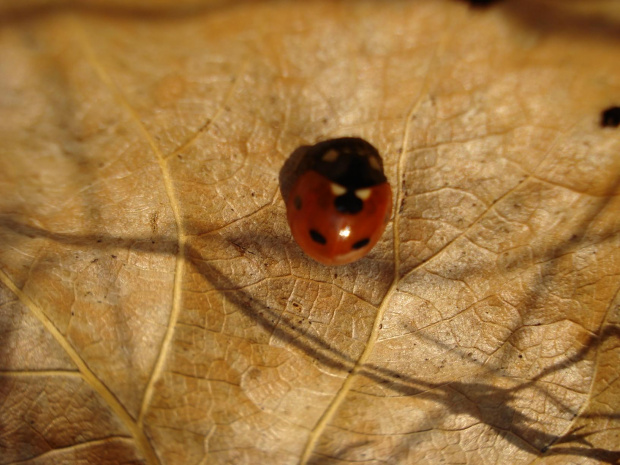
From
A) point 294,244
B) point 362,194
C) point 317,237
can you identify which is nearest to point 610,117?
point 362,194

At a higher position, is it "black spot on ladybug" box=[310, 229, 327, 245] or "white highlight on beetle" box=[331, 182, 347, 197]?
"white highlight on beetle" box=[331, 182, 347, 197]

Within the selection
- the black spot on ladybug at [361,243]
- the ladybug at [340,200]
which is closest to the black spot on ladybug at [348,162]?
the ladybug at [340,200]

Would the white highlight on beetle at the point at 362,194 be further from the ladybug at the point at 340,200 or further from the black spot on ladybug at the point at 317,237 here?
the black spot on ladybug at the point at 317,237

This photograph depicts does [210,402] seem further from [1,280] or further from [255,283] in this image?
[1,280]

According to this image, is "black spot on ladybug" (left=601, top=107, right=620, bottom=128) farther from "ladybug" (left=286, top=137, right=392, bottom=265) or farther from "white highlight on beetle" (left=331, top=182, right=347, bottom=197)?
"white highlight on beetle" (left=331, top=182, right=347, bottom=197)

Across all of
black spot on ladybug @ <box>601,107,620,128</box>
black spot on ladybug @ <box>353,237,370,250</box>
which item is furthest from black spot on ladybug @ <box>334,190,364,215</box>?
black spot on ladybug @ <box>601,107,620,128</box>

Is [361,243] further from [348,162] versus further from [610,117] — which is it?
[610,117]
